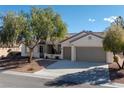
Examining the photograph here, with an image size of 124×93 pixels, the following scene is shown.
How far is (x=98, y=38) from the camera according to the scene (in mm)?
33031

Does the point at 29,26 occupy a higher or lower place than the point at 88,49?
higher

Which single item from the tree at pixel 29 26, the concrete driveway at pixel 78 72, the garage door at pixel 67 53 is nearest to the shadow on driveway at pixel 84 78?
the concrete driveway at pixel 78 72

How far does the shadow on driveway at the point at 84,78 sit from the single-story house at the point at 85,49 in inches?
241

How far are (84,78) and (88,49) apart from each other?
10507 millimetres

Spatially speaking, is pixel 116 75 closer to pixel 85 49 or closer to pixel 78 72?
pixel 78 72

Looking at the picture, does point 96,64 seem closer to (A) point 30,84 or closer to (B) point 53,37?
(B) point 53,37

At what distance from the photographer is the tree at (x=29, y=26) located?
1161 inches

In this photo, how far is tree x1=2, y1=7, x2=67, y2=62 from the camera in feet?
96.7

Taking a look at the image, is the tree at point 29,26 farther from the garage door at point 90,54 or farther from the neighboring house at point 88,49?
the garage door at point 90,54

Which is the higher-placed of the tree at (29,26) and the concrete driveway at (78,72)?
the tree at (29,26)

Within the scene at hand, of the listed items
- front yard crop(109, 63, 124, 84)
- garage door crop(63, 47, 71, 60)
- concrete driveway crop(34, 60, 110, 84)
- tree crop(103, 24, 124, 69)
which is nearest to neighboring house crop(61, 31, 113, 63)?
garage door crop(63, 47, 71, 60)

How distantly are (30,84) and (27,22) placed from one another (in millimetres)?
11802

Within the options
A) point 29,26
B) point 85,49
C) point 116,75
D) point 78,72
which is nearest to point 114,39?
point 116,75

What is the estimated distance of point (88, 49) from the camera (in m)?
33.9
